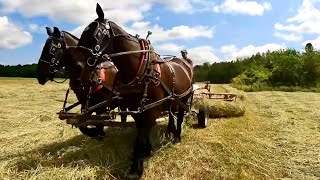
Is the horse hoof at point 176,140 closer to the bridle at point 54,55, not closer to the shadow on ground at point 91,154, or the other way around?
the shadow on ground at point 91,154

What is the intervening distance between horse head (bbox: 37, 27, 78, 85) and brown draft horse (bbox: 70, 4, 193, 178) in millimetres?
833

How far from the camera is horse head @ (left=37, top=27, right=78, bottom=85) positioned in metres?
6.09

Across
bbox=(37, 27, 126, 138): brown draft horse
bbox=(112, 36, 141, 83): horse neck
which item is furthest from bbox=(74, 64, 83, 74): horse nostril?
bbox=(112, 36, 141, 83): horse neck

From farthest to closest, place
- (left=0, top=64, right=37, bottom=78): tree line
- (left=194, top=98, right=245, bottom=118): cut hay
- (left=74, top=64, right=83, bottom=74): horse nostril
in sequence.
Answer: (left=0, top=64, right=37, bottom=78): tree line < (left=194, top=98, right=245, bottom=118): cut hay < (left=74, top=64, right=83, bottom=74): horse nostril

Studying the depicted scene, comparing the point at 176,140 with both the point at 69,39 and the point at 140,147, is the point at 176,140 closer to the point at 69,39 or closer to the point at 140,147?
the point at 140,147

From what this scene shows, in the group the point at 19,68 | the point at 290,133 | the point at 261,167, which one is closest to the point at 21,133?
the point at 261,167

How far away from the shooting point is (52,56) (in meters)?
6.09

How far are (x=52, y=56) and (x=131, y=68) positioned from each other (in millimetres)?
1599

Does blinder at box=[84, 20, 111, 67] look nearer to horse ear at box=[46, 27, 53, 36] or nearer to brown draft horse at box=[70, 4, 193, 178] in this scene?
brown draft horse at box=[70, 4, 193, 178]

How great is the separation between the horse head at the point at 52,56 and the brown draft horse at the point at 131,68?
0.83 m

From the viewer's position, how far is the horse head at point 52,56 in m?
6.09

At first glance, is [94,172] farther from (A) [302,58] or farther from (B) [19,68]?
(B) [19,68]

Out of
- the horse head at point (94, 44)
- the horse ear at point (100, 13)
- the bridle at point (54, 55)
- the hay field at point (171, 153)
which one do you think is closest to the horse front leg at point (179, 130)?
the hay field at point (171, 153)

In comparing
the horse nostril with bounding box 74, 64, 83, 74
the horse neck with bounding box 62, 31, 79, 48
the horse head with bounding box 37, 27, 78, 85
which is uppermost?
the horse neck with bounding box 62, 31, 79, 48
